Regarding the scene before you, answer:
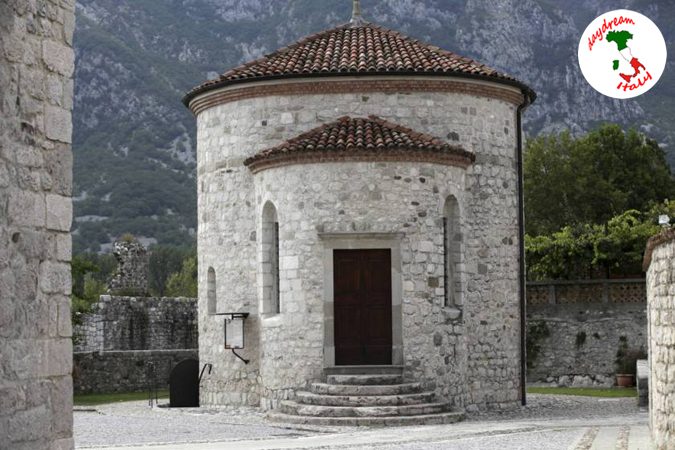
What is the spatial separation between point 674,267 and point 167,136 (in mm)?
101544

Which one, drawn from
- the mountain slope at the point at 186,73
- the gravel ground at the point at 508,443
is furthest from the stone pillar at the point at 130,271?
the mountain slope at the point at 186,73

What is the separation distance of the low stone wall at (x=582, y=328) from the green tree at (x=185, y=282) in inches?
1896

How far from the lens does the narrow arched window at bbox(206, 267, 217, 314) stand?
95.8 feet

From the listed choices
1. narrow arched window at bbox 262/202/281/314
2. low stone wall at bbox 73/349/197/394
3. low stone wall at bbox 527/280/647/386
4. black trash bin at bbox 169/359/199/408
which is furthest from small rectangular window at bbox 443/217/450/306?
low stone wall at bbox 527/280/647/386

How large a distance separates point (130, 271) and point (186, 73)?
82369 millimetres

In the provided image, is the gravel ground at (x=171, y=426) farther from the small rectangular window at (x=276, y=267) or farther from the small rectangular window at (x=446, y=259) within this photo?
the small rectangular window at (x=446, y=259)

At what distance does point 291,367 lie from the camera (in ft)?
84.8

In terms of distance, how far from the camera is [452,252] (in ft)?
88.7

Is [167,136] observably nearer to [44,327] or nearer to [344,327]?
[344,327]

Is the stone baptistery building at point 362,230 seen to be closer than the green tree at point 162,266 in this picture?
Yes

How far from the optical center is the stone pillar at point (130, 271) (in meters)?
40.2

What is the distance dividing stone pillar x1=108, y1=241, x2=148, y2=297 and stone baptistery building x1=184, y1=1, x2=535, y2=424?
11123mm

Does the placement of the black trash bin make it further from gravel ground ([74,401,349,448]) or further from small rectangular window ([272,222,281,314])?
small rectangular window ([272,222,281,314])

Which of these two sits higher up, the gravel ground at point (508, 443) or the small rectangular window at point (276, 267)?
the small rectangular window at point (276, 267)
